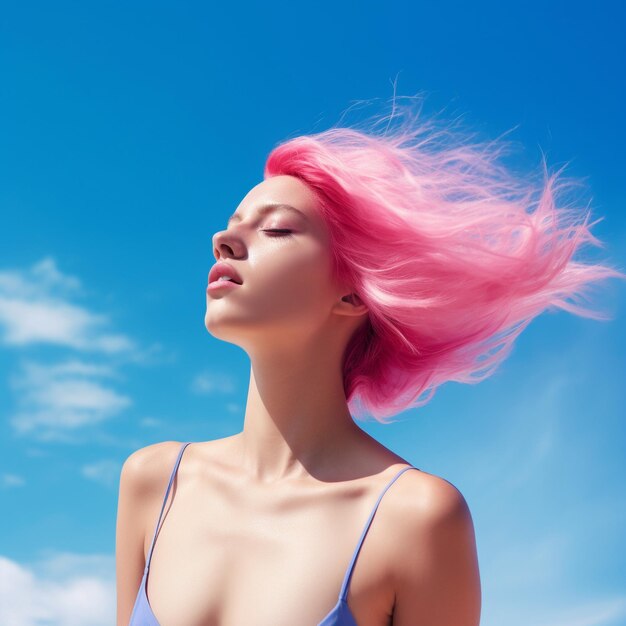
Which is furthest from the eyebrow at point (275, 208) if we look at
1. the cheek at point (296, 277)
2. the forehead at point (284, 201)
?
the cheek at point (296, 277)

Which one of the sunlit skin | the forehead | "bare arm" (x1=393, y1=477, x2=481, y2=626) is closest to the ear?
the sunlit skin

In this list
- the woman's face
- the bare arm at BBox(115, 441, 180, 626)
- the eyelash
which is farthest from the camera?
the bare arm at BBox(115, 441, 180, 626)

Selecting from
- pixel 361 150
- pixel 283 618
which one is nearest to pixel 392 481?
pixel 283 618

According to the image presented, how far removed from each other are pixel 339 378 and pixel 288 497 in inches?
19.7

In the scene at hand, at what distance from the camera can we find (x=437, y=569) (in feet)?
9.36

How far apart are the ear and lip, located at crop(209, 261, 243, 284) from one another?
1.36 ft

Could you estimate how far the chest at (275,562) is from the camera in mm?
2822

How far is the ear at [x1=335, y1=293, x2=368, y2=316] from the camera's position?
334 centimetres

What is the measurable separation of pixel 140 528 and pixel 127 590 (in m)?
0.23

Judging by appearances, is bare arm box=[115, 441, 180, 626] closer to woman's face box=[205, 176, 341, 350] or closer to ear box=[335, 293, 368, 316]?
woman's face box=[205, 176, 341, 350]

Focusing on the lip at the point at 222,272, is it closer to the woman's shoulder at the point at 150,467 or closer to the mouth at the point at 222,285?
the mouth at the point at 222,285

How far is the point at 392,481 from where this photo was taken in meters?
3.01

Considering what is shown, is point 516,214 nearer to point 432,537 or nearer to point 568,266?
point 568,266

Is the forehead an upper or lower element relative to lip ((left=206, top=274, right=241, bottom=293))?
upper
